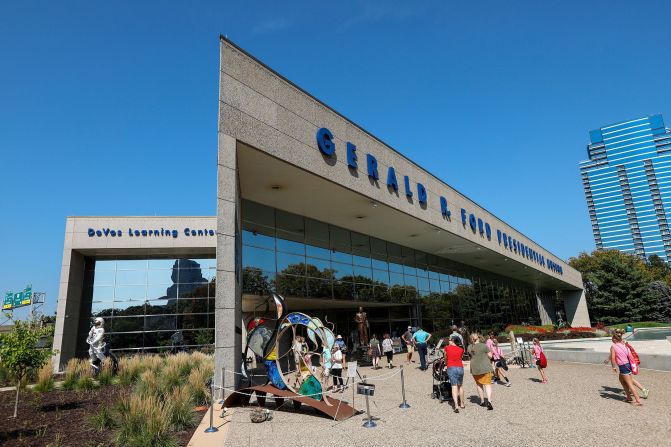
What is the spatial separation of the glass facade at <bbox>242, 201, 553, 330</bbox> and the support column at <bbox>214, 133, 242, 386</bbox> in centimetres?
585

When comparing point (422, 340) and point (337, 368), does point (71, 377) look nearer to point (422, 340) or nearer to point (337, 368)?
point (337, 368)

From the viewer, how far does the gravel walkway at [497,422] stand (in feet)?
21.7

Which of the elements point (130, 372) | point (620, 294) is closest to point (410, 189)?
point (130, 372)

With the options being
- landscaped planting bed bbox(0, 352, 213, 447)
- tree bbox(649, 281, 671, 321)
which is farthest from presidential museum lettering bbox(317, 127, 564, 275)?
tree bbox(649, 281, 671, 321)

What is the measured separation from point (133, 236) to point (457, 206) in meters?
23.3

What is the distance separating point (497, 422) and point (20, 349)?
1105 centimetres

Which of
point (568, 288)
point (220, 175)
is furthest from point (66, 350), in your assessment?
point (568, 288)

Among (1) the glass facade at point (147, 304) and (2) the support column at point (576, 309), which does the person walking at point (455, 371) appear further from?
(2) the support column at point (576, 309)

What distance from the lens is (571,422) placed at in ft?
24.6

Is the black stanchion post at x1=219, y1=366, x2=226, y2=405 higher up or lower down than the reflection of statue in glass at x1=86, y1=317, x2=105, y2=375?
lower down

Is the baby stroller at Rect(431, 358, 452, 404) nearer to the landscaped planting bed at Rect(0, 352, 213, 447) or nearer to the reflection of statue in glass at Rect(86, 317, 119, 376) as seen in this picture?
the landscaped planting bed at Rect(0, 352, 213, 447)

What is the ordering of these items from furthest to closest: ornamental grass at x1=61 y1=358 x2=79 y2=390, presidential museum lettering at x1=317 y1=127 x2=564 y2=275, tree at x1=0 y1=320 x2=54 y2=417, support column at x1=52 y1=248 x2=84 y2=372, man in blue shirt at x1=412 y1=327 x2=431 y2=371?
support column at x1=52 y1=248 x2=84 y2=372 < man in blue shirt at x1=412 y1=327 x2=431 y2=371 < presidential museum lettering at x1=317 y1=127 x2=564 y2=275 < ornamental grass at x1=61 y1=358 x2=79 y2=390 < tree at x1=0 y1=320 x2=54 y2=417

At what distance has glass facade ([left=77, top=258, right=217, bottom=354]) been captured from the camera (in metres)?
28.9

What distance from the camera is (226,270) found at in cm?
1087
